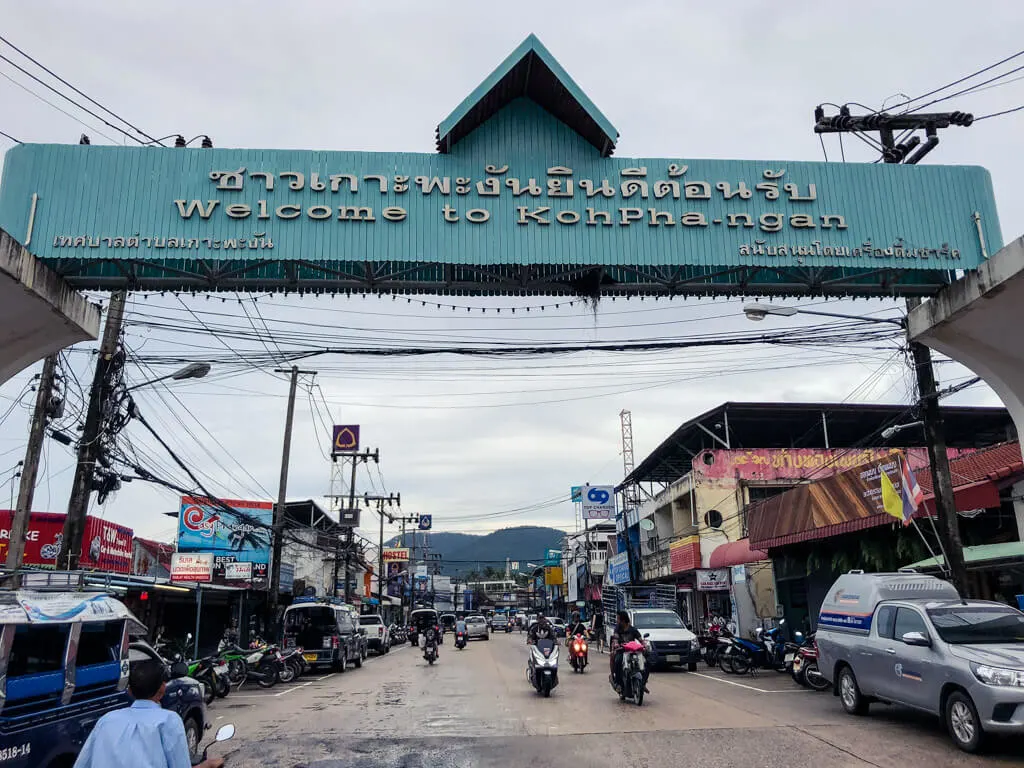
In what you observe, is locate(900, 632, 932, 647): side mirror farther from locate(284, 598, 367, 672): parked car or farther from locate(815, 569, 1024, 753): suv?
locate(284, 598, 367, 672): parked car

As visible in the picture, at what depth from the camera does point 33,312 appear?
339 inches

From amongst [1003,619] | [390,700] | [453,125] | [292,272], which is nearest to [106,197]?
[292,272]

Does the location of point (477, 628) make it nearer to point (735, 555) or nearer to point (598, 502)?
point (598, 502)

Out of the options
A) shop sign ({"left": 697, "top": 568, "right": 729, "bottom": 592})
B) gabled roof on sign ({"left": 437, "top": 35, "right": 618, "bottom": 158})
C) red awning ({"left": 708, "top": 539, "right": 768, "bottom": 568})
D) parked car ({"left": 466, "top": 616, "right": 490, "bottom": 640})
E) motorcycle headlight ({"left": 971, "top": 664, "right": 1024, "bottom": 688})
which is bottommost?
parked car ({"left": 466, "top": 616, "right": 490, "bottom": 640})

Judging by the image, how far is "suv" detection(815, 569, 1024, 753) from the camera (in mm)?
8656

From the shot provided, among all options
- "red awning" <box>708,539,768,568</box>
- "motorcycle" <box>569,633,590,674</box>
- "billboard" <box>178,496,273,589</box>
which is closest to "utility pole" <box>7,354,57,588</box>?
"motorcycle" <box>569,633,590,674</box>

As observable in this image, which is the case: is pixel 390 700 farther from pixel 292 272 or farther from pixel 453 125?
pixel 453 125

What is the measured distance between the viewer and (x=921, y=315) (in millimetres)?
9648

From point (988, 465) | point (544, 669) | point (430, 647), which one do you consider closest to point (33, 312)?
point (544, 669)

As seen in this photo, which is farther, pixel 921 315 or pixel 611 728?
pixel 611 728

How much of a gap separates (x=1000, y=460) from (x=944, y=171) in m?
9.44

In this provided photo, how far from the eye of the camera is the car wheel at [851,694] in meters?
11.8

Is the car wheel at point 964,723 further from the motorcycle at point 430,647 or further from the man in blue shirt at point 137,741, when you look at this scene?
the motorcycle at point 430,647

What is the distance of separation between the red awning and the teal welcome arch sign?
20.8 metres
